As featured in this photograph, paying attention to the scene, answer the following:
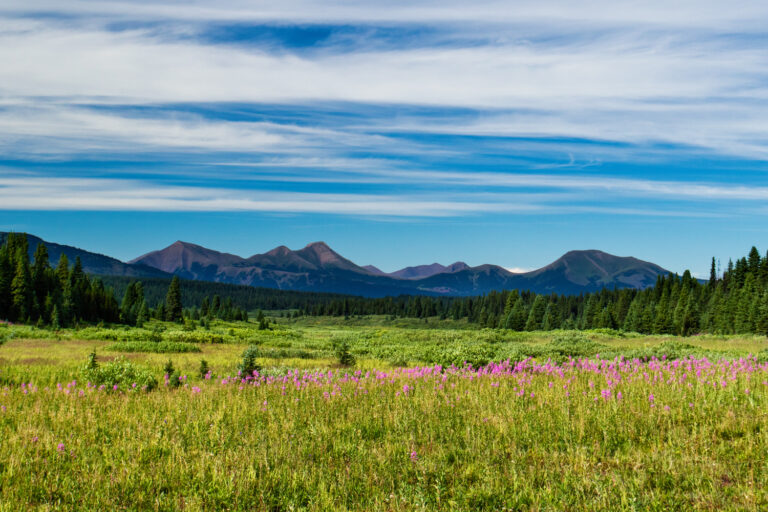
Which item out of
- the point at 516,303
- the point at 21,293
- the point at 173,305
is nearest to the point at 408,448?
the point at 21,293

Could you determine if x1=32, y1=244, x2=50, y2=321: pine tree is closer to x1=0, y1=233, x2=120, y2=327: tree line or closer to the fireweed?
x1=0, y1=233, x2=120, y2=327: tree line

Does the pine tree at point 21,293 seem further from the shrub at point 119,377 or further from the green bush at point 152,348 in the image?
the shrub at point 119,377

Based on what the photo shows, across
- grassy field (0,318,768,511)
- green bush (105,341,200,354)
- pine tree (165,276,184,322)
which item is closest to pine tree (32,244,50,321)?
pine tree (165,276,184,322)

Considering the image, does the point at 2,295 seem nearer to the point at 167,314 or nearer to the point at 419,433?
the point at 167,314

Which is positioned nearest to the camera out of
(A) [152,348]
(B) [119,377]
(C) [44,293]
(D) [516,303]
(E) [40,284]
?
(B) [119,377]

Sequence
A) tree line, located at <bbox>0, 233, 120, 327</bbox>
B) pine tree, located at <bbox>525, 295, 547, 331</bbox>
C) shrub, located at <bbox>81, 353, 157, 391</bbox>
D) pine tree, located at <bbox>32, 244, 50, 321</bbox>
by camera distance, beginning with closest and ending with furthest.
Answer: shrub, located at <bbox>81, 353, 157, 391</bbox> → tree line, located at <bbox>0, 233, 120, 327</bbox> → pine tree, located at <bbox>32, 244, 50, 321</bbox> → pine tree, located at <bbox>525, 295, 547, 331</bbox>

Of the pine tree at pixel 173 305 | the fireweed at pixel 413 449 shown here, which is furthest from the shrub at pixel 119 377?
the pine tree at pixel 173 305

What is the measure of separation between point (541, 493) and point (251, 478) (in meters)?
3.14

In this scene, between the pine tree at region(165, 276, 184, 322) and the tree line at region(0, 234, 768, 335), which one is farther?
the pine tree at region(165, 276, 184, 322)

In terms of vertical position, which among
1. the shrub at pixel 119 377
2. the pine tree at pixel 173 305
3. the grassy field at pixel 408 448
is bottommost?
the pine tree at pixel 173 305

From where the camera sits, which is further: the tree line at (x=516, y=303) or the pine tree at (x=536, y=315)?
the pine tree at (x=536, y=315)

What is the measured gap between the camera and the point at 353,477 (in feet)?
18.5

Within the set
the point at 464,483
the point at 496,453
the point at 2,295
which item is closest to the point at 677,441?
the point at 496,453

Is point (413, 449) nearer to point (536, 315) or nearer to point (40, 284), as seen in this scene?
point (40, 284)
